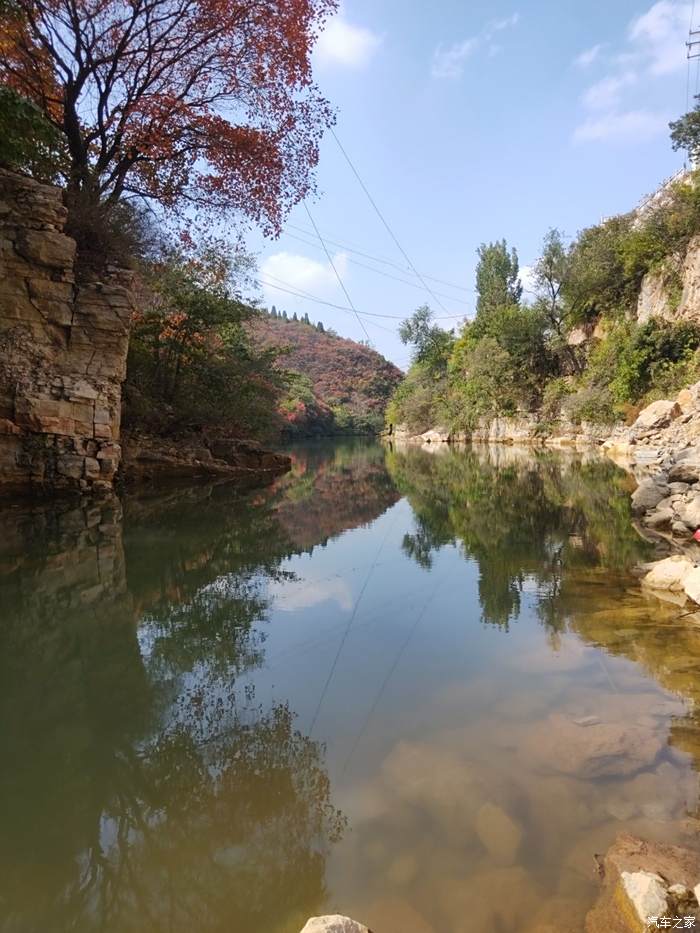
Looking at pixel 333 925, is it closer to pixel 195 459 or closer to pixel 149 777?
pixel 149 777

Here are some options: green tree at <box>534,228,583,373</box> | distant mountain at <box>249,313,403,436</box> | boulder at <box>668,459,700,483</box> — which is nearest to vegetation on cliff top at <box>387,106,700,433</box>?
green tree at <box>534,228,583,373</box>

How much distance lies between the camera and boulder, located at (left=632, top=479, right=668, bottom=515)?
938 centimetres

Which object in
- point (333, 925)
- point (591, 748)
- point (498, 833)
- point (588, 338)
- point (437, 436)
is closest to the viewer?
point (333, 925)

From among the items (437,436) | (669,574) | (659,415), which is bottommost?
(669,574)

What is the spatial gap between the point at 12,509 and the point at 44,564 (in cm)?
383

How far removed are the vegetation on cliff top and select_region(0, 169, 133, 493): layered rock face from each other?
872 inches

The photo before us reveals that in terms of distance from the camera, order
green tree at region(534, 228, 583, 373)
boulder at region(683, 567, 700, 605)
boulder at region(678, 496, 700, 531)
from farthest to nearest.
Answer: green tree at region(534, 228, 583, 373), boulder at region(678, 496, 700, 531), boulder at region(683, 567, 700, 605)

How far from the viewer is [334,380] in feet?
237

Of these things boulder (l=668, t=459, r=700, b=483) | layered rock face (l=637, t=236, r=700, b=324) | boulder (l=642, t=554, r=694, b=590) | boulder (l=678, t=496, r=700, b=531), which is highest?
layered rock face (l=637, t=236, r=700, b=324)

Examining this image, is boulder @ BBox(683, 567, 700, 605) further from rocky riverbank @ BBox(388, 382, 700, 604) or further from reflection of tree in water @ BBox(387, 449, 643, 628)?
reflection of tree in water @ BBox(387, 449, 643, 628)

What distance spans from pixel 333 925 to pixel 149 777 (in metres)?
1.24

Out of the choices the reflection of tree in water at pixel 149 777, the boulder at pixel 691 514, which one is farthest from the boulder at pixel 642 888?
the boulder at pixel 691 514

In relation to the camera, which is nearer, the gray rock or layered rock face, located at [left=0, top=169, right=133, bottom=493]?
the gray rock

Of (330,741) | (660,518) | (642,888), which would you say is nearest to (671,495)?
(660,518)
